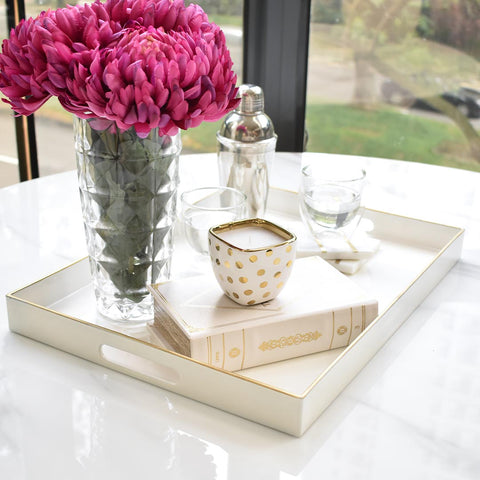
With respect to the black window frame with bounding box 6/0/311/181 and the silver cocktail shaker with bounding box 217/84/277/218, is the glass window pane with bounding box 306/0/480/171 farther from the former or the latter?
the silver cocktail shaker with bounding box 217/84/277/218

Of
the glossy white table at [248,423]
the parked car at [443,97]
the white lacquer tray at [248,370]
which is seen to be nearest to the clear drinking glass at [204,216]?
the white lacquer tray at [248,370]

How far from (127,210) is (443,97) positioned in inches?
74.6

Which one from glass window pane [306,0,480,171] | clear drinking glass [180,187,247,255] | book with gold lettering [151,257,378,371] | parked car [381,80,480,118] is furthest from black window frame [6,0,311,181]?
book with gold lettering [151,257,378,371]

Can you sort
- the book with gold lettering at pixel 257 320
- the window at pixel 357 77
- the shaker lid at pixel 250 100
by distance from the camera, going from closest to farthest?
1. the book with gold lettering at pixel 257 320
2. the shaker lid at pixel 250 100
3. the window at pixel 357 77

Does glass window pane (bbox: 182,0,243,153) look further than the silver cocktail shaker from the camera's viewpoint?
Yes

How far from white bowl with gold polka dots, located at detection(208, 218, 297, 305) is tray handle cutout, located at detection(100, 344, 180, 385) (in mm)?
112

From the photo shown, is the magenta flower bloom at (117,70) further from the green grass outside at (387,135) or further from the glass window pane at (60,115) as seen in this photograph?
the green grass outside at (387,135)

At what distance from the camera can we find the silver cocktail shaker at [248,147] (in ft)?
3.82

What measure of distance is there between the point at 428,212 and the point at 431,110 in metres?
1.32

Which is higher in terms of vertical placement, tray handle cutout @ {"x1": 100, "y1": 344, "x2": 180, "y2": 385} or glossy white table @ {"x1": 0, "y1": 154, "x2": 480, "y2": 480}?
tray handle cutout @ {"x1": 100, "y1": 344, "x2": 180, "y2": 385}

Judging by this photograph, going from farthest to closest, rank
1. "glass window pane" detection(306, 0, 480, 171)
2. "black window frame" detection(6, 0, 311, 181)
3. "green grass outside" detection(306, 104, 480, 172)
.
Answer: "green grass outside" detection(306, 104, 480, 172)
"glass window pane" detection(306, 0, 480, 171)
"black window frame" detection(6, 0, 311, 181)

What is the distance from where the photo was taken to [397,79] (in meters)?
2.54

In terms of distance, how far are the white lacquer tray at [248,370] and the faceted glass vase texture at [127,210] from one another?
5cm

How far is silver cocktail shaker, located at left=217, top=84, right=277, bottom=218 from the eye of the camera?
1.16 meters
